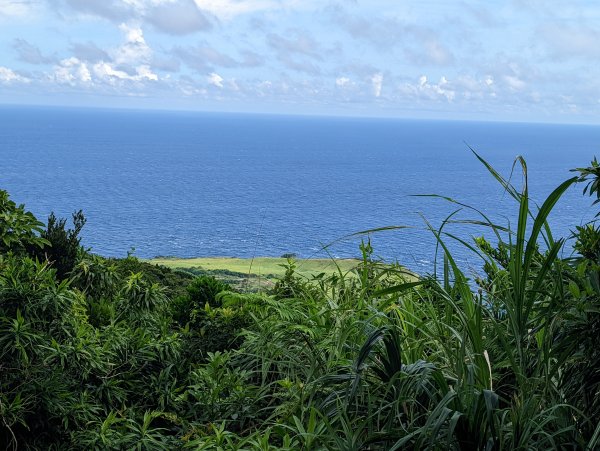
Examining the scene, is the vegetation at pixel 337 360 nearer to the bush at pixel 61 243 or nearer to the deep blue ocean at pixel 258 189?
the bush at pixel 61 243

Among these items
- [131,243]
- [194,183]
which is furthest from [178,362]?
[194,183]

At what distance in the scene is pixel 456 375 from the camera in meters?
2.62

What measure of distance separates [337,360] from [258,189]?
79554 mm

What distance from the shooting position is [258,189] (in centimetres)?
8225

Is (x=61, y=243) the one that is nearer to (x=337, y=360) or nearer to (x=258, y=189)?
(x=337, y=360)

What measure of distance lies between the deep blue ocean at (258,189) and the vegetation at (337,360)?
18.0m

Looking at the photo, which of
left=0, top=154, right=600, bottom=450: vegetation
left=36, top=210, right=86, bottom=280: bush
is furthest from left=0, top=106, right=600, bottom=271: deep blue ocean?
left=0, top=154, right=600, bottom=450: vegetation

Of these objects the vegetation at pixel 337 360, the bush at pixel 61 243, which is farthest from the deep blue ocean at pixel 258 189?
the vegetation at pixel 337 360

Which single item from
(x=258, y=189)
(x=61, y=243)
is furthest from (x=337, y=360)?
(x=258, y=189)

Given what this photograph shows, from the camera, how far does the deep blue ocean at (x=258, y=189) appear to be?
52.7 metres

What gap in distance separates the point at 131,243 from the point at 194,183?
112 feet

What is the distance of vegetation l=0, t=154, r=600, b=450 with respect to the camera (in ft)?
7.93

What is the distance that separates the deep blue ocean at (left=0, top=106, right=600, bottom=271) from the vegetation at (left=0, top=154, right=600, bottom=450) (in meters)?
18.0

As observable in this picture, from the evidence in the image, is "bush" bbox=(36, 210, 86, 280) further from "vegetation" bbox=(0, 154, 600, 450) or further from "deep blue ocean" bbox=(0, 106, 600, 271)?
"deep blue ocean" bbox=(0, 106, 600, 271)
